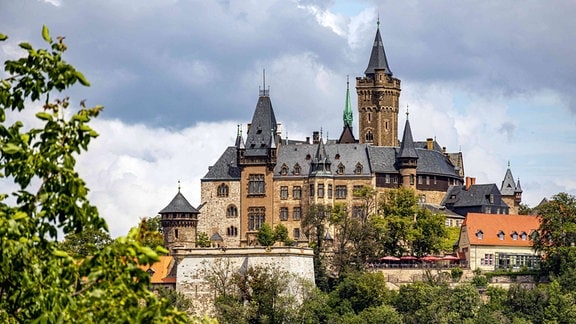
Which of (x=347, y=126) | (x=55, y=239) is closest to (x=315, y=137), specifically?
(x=347, y=126)

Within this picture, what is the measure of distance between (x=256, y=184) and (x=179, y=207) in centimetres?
755

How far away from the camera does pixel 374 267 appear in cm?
9875

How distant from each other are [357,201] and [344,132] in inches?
573

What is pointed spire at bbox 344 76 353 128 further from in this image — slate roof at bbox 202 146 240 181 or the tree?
the tree

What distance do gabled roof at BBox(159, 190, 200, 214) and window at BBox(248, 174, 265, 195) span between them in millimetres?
5503

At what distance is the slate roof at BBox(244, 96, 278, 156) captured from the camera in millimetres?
109938

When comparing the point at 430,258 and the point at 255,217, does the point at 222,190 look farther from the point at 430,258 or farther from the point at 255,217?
the point at 430,258

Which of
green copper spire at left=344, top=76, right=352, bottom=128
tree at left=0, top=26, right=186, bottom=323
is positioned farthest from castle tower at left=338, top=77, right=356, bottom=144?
tree at left=0, top=26, right=186, bottom=323

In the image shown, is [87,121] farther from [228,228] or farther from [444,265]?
[228,228]

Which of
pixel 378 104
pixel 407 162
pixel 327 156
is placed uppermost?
pixel 378 104

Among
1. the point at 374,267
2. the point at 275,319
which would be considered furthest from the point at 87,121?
the point at 374,267

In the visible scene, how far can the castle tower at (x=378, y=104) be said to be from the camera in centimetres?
11812

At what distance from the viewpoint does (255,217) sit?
10931 centimetres

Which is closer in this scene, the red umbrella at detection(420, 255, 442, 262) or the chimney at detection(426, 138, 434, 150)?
the red umbrella at detection(420, 255, 442, 262)
